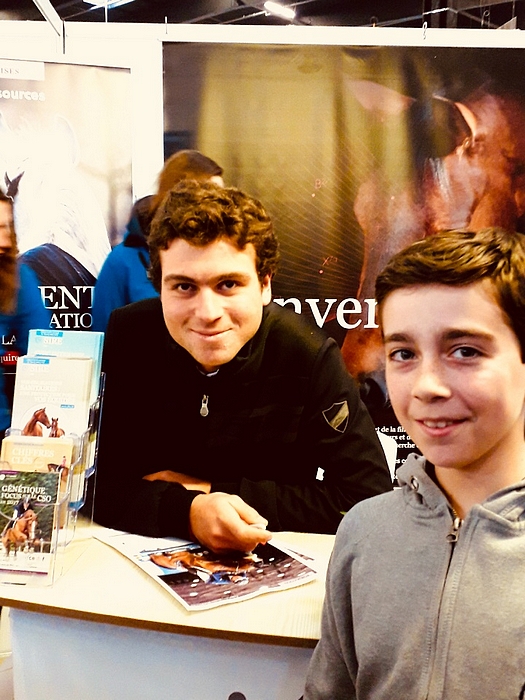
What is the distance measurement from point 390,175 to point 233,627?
1.21 meters

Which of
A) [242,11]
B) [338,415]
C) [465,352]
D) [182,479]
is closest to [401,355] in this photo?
[465,352]

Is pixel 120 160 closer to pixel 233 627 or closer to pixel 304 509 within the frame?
Result: pixel 304 509

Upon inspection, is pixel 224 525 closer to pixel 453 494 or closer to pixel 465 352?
pixel 453 494

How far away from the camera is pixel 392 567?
1117 mm

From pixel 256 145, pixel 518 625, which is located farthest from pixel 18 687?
pixel 256 145

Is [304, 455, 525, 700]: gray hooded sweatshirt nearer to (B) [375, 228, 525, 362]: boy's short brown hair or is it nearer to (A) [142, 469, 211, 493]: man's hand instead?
(B) [375, 228, 525, 362]: boy's short brown hair

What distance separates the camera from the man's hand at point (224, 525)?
1616 mm

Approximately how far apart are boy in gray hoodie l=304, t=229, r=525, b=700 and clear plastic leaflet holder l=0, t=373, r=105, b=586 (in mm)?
740

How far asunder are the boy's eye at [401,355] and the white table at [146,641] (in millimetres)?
600

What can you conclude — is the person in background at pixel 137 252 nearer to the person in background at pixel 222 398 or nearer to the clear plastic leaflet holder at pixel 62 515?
the person in background at pixel 222 398

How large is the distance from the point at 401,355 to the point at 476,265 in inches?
7.7

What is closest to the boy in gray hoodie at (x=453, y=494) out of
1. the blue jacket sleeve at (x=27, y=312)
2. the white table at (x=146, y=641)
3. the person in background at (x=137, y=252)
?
the white table at (x=146, y=641)

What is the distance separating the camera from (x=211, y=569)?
60.7 inches

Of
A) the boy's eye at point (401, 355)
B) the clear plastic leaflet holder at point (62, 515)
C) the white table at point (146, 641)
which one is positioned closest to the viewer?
the boy's eye at point (401, 355)
